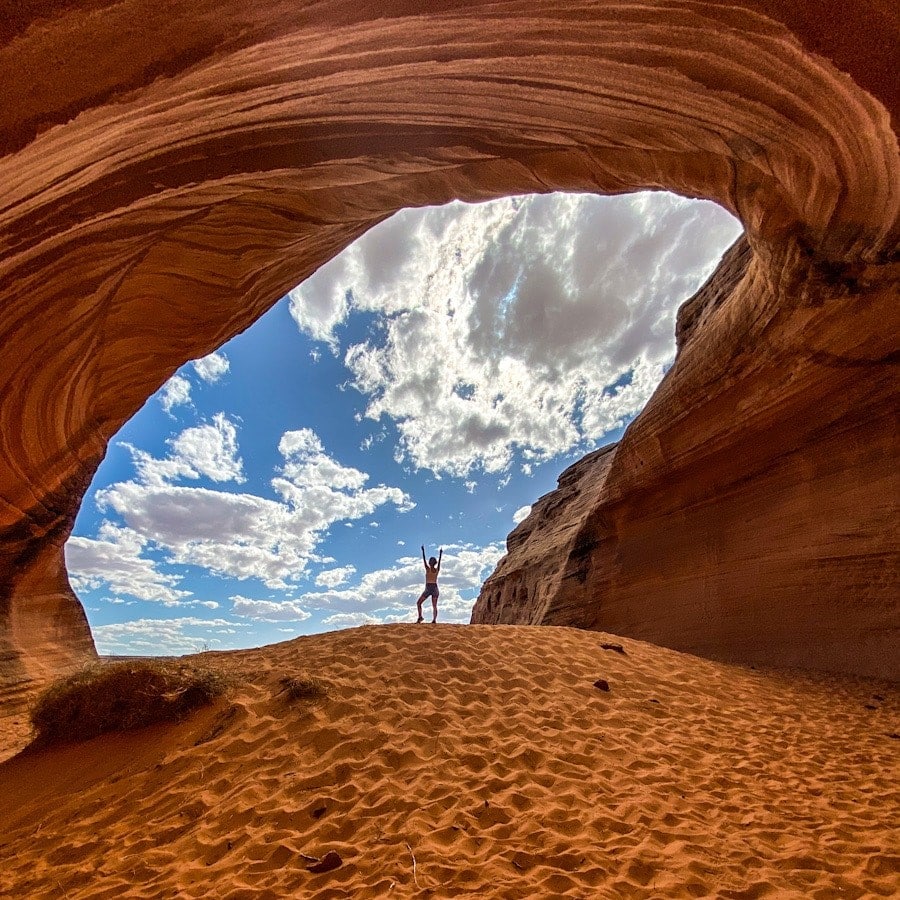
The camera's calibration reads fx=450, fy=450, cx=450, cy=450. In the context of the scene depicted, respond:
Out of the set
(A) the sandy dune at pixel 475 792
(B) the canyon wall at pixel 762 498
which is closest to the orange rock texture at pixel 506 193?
(B) the canyon wall at pixel 762 498

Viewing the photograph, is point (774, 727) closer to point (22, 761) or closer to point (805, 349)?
Answer: point (805, 349)

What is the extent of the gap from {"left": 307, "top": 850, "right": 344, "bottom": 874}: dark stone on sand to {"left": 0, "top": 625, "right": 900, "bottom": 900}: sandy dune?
46 mm

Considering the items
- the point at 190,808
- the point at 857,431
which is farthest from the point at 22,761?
the point at 857,431

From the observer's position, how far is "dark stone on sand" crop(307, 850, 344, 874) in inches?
112

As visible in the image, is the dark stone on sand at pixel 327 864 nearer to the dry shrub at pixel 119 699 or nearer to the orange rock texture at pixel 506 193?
the dry shrub at pixel 119 699

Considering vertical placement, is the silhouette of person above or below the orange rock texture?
below

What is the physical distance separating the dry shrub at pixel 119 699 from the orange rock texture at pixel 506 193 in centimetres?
404

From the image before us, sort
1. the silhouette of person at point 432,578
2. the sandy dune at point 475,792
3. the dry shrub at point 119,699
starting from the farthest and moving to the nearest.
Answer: the silhouette of person at point 432,578
the dry shrub at point 119,699
the sandy dune at point 475,792

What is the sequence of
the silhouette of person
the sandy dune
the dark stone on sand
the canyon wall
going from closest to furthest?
the sandy dune
the dark stone on sand
the canyon wall
the silhouette of person

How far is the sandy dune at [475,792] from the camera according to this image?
2711 mm

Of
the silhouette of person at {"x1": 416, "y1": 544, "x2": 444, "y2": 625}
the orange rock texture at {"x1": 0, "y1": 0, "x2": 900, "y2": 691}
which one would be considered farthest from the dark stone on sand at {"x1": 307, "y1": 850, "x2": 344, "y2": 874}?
the silhouette of person at {"x1": 416, "y1": 544, "x2": 444, "y2": 625}

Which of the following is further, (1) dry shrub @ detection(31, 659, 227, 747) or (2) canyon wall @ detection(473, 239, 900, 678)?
(2) canyon wall @ detection(473, 239, 900, 678)

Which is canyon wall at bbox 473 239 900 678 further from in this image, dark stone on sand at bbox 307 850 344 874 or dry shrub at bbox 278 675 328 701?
dark stone on sand at bbox 307 850 344 874

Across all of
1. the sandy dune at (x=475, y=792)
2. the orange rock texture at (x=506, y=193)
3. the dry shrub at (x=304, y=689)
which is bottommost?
the sandy dune at (x=475, y=792)
